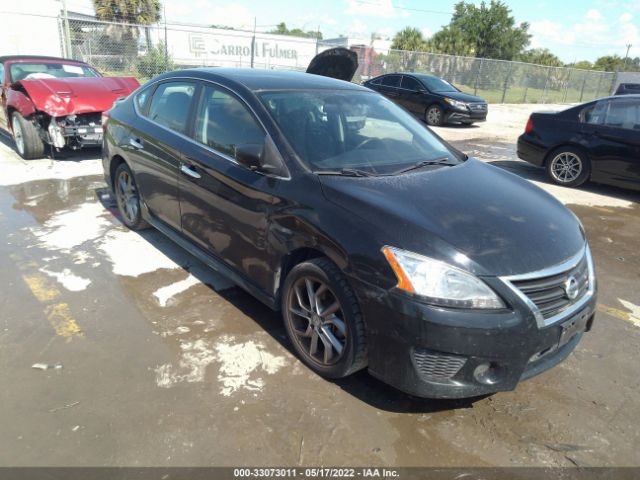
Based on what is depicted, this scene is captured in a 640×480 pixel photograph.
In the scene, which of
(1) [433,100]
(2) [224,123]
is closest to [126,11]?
(1) [433,100]

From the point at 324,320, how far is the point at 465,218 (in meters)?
0.96

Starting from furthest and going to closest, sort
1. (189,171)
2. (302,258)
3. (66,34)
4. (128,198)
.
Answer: (66,34) < (128,198) < (189,171) < (302,258)

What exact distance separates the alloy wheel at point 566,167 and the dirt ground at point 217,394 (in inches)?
152

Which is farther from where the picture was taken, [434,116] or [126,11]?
[126,11]

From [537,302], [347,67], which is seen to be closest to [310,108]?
[537,302]

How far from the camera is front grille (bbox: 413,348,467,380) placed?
7.38 feet

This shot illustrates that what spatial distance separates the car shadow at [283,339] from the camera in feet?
8.68

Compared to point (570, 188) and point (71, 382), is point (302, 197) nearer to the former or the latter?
point (71, 382)

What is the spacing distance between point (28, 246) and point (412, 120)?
12.1ft

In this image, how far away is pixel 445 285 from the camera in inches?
87.2

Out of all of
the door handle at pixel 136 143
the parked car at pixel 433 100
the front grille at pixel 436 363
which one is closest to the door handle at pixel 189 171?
the door handle at pixel 136 143

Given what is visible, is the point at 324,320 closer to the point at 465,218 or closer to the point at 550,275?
the point at 465,218

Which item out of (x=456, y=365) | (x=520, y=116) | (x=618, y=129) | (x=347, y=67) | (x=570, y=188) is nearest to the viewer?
(x=456, y=365)

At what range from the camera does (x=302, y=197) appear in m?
2.69
